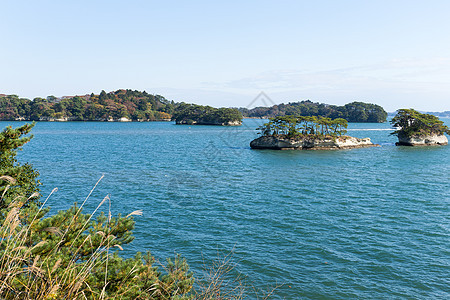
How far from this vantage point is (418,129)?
83938mm

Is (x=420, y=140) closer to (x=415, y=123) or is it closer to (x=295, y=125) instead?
(x=415, y=123)

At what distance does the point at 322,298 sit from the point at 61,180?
3327 centimetres

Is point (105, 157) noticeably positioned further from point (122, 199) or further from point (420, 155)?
point (420, 155)

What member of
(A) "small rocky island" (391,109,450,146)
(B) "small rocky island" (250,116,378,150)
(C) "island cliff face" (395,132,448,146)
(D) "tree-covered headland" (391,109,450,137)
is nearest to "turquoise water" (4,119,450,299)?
(B) "small rocky island" (250,116,378,150)

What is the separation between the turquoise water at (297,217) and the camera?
57.6 feet

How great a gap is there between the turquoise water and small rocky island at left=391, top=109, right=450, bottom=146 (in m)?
33.1

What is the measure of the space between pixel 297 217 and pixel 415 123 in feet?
A: 234

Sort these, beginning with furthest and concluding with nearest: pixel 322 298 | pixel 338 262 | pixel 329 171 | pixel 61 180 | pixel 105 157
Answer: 1. pixel 105 157
2. pixel 329 171
3. pixel 61 180
4. pixel 338 262
5. pixel 322 298

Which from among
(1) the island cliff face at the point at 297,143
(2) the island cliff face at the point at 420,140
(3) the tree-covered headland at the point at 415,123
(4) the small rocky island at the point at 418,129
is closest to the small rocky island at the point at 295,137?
(1) the island cliff face at the point at 297,143

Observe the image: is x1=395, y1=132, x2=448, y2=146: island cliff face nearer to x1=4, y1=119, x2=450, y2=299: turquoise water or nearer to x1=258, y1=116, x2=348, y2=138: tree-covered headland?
x1=258, y1=116, x2=348, y2=138: tree-covered headland

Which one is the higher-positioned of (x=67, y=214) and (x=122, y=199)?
(x=67, y=214)

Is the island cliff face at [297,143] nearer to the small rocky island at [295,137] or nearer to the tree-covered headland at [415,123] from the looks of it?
the small rocky island at [295,137]

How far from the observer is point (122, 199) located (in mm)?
31109

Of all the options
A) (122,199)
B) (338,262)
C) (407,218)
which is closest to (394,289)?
(338,262)
